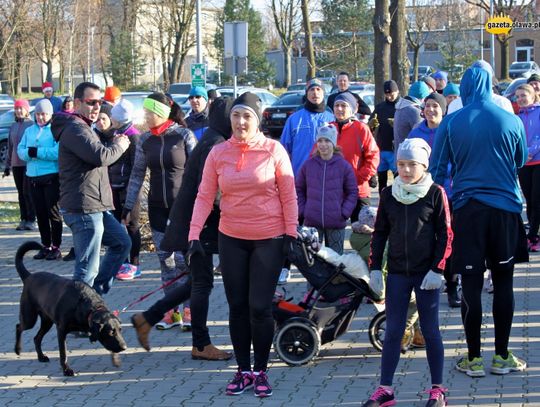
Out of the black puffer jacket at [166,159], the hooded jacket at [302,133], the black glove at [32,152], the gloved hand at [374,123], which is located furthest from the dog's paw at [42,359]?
the gloved hand at [374,123]

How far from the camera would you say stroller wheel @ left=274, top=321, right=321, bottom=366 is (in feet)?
21.9

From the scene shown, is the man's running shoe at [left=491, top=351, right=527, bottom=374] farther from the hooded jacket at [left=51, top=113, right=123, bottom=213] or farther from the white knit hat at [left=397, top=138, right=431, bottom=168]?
the hooded jacket at [left=51, top=113, right=123, bottom=213]

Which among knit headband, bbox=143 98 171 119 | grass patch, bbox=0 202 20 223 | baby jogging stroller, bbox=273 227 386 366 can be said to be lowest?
grass patch, bbox=0 202 20 223

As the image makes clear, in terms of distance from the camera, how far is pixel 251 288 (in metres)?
5.91

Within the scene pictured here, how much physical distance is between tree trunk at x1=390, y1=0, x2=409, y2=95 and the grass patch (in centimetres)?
869

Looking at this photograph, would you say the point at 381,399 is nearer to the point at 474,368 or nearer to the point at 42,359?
the point at 474,368

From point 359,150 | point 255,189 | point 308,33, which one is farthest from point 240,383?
point 308,33

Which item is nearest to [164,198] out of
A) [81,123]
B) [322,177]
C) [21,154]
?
[81,123]

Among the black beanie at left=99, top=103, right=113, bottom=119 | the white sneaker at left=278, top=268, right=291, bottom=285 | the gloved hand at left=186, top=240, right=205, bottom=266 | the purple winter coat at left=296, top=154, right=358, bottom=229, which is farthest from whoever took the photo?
the black beanie at left=99, top=103, right=113, bottom=119

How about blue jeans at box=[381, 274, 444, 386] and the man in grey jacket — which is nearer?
blue jeans at box=[381, 274, 444, 386]

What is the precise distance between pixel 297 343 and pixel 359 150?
3.16m

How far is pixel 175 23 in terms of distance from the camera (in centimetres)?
5262

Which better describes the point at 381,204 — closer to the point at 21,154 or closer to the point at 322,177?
the point at 322,177

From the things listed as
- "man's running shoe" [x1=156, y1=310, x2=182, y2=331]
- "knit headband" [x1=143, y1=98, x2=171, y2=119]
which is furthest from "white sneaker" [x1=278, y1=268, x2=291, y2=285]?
"knit headband" [x1=143, y1=98, x2=171, y2=119]
